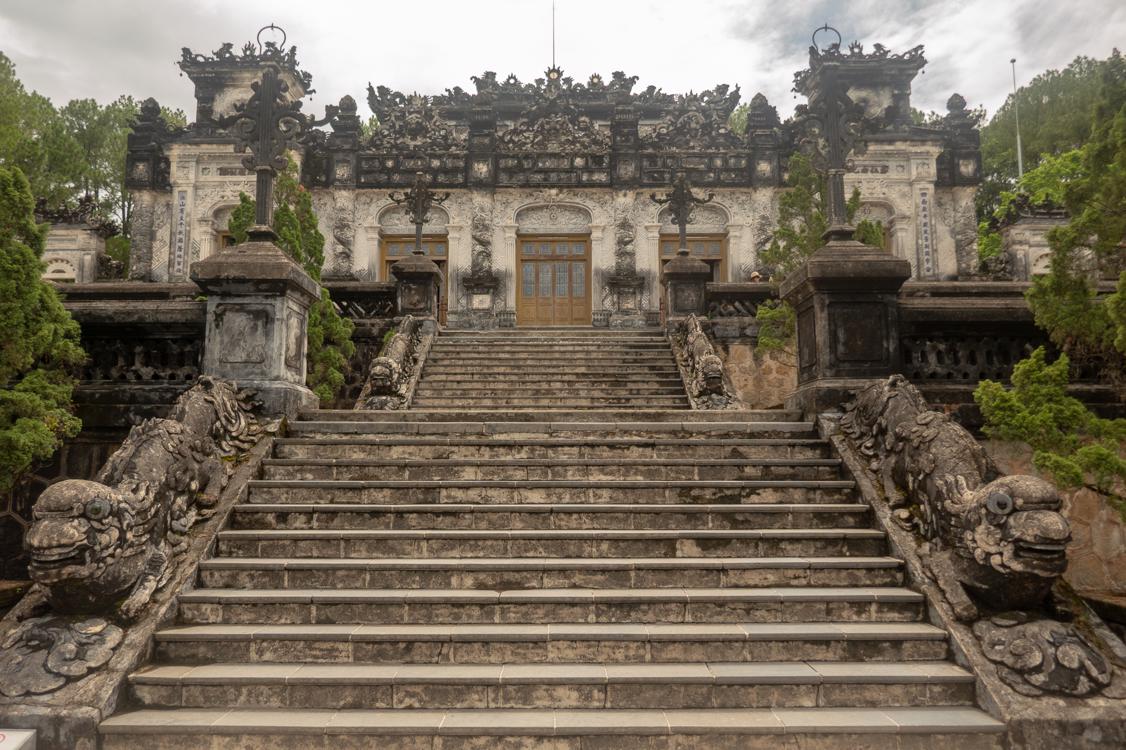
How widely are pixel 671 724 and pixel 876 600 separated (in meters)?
1.64

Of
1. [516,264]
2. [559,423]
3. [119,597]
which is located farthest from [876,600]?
[516,264]

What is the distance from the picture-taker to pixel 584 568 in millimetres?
4820

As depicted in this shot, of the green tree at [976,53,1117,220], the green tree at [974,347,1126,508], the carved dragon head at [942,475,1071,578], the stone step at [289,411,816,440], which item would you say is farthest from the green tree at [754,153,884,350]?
the green tree at [976,53,1117,220]

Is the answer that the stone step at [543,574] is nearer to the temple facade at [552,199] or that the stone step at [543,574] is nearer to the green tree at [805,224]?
the green tree at [805,224]

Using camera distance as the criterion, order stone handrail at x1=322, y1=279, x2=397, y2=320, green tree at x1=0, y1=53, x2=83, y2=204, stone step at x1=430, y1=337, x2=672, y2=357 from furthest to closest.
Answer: green tree at x1=0, y1=53, x2=83, y2=204, stone handrail at x1=322, y1=279, x2=397, y2=320, stone step at x1=430, y1=337, x2=672, y2=357

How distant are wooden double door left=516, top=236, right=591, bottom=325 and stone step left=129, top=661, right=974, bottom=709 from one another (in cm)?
1804

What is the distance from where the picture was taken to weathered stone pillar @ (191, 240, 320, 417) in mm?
6895

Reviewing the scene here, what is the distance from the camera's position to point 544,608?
4.53 metres

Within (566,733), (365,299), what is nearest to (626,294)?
(365,299)

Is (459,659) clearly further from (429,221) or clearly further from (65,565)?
(429,221)

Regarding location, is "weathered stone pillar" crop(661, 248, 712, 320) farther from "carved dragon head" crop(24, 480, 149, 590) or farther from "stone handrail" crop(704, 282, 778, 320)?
"carved dragon head" crop(24, 480, 149, 590)

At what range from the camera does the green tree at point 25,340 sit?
18.6ft

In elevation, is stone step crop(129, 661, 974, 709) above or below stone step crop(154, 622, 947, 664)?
below

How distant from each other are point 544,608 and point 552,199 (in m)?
18.9
